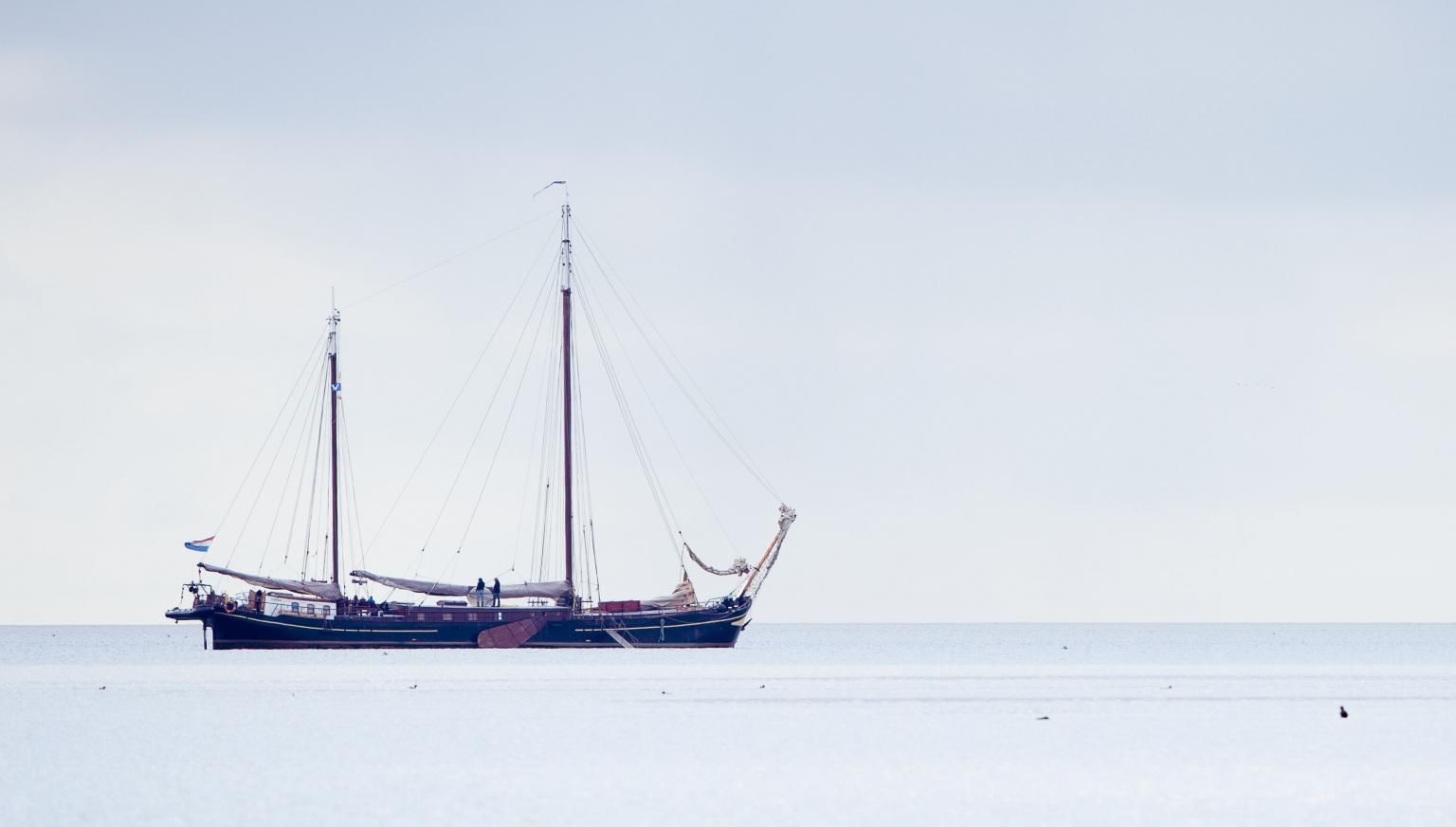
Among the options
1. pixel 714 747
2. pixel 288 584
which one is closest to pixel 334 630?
pixel 288 584

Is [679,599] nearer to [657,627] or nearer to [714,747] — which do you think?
[657,627]

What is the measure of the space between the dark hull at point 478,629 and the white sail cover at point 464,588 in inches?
46.1

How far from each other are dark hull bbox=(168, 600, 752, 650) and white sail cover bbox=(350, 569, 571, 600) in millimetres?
1171

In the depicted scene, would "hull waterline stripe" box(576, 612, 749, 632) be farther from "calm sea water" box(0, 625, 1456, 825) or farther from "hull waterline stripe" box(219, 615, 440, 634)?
"calm sea water" box(0, 625, 1456, 825)

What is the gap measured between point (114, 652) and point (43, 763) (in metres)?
118

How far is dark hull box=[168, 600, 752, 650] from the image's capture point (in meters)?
119

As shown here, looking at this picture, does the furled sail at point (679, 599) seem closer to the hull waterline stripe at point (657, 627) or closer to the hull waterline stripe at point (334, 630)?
the hull waterline stripe at point (657, 627)

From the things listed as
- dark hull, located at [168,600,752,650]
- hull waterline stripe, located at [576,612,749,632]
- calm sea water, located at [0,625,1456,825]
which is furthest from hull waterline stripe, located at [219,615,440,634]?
calm sea water, located at [0,625,1456,825]

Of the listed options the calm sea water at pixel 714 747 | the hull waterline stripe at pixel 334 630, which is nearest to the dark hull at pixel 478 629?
the hull waterline stripe at pixel 334 630

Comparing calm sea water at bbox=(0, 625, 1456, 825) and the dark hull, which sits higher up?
the dark hull

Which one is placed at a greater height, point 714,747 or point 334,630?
point 334,630

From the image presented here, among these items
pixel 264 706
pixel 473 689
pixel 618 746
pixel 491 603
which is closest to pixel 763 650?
pixel 491 603

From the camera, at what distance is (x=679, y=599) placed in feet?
406

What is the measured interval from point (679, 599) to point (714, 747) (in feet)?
217
